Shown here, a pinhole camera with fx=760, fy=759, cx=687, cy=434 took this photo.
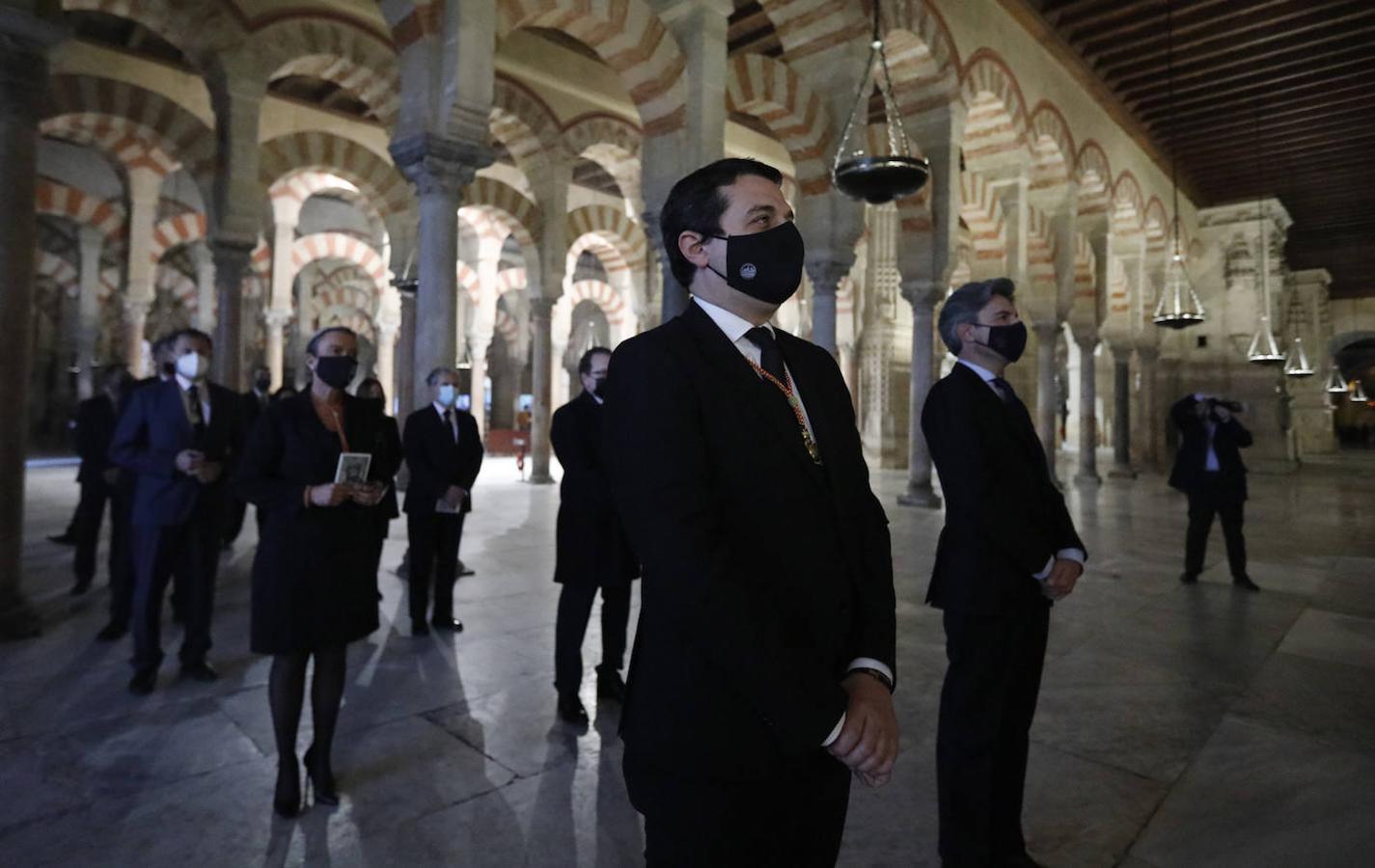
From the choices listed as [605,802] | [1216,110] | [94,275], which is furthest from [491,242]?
[605,802]

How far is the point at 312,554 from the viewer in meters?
1.92

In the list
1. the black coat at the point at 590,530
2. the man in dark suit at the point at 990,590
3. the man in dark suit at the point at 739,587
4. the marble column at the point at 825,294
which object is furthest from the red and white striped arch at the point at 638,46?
the man in dark suit at the point at 739,587

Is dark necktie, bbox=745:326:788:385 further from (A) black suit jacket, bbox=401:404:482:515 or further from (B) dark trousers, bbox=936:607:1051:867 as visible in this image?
(A) black suit jacket, bbox=401:404:482:515

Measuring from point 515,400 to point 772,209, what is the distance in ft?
63.2

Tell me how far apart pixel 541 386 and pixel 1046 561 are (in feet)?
30.5

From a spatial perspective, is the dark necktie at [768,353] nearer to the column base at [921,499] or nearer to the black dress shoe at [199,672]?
the black dress shoe at [199,672]

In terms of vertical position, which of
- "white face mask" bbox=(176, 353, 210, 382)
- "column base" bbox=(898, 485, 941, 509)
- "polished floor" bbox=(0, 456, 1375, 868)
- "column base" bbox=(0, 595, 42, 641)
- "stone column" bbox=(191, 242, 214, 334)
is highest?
"stone column" bbox=(191, 242, 214, 334)

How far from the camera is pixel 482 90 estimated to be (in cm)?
460

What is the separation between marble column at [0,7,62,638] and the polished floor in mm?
302

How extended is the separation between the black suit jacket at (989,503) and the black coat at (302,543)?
58.1 inches

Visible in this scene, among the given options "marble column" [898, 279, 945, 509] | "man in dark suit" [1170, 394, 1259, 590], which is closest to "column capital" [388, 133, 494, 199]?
"man in dark suit" [1170, 394, 1259, 590]

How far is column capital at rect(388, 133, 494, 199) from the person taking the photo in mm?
4551

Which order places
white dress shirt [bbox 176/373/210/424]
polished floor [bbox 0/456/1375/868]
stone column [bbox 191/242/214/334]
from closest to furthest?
polished floor [bbox 0/456/1375/868] < white dress shirt [bbox 176/373/210/424] < stone column [bbox 191/242/214/334]

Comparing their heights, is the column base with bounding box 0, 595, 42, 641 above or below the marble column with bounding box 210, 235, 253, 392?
below
